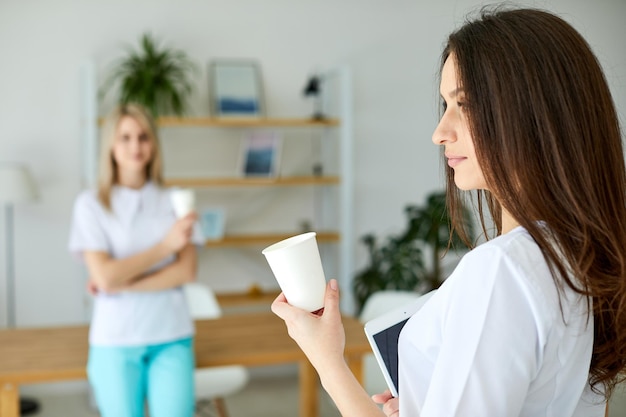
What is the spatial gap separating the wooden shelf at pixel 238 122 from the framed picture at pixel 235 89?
0.12 meters

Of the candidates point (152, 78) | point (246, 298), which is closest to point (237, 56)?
point (152, 78)

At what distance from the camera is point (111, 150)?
277cm

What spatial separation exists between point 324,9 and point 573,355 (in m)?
4.62

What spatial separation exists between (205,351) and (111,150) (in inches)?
32.2

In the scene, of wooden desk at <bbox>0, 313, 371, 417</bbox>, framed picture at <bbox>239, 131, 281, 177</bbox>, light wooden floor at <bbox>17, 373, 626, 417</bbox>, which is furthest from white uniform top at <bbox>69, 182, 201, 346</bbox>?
framed picture at <bbox>239, 131, 281, 177</bbox>

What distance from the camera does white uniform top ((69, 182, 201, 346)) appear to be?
255 centimetres

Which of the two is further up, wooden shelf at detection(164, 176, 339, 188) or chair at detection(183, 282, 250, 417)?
wooden shelf at detection(164, 176, 339, 188)

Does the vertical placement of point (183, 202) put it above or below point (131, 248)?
above

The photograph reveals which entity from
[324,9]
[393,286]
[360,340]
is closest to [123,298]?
[360,340]

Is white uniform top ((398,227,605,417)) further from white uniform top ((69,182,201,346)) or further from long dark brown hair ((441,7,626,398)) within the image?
white uniform top ((69,182,201,346))

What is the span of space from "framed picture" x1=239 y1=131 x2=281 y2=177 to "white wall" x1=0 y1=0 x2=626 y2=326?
12.0 inches

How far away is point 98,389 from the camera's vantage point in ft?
8.26

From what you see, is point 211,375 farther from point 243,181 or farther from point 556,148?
point 556,148

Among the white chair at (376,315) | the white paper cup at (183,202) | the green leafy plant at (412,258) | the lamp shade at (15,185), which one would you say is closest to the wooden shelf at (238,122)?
the lamp shade at (15,185)
